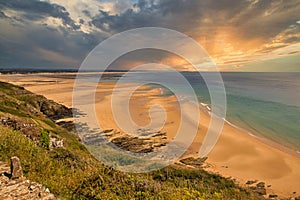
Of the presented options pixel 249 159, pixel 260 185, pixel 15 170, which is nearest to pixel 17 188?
pixel 15 170

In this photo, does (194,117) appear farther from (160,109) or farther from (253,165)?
(253,165)

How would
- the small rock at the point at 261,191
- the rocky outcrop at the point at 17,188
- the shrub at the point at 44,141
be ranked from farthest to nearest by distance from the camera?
the small rock at the point at 261,191
the shrub at the point at 44,141
the rocky outcrop at the point at 17,188

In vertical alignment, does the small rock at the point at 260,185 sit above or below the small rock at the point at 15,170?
below

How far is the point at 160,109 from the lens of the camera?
38.4 meters

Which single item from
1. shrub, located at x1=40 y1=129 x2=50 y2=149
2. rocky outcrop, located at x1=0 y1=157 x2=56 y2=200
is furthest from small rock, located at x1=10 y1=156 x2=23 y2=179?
shrub, located at x1=40 y1=129 x2=50 y2=149

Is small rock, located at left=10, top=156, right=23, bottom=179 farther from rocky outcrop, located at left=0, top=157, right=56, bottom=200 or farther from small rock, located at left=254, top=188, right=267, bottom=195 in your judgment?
small rock, located at left=254, top=188, right=267, bottom=195

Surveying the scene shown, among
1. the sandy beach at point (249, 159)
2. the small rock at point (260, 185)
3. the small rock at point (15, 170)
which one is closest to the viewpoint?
the small rock at point (15, 170)

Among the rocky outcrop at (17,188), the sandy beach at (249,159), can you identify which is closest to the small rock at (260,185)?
the sandy beach at (249,159)

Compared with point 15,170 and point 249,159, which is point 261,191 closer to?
point 249,159

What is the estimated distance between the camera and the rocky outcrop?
4.14 m

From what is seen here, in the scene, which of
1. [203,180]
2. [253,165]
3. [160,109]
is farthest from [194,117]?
[203,180]

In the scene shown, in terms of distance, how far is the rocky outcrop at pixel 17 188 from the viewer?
4137 mm

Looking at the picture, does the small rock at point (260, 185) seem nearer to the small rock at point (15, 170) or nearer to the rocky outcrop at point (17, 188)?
the rocky outcrop at point (17, 188)

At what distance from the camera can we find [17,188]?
4340mm
